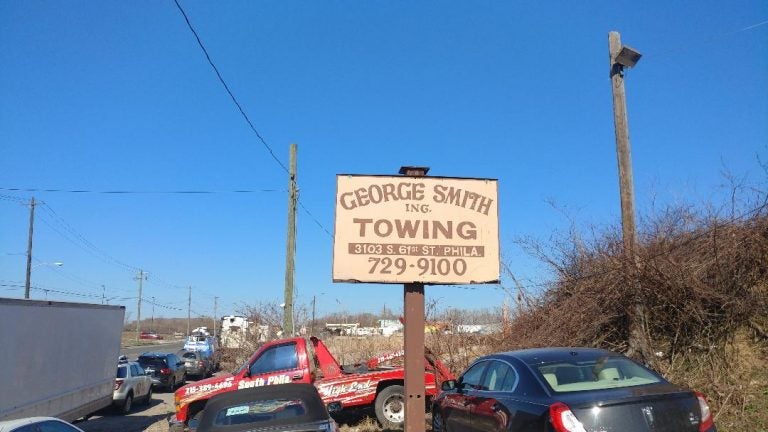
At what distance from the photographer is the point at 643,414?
202 inches

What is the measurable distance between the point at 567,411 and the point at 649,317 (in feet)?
22.4

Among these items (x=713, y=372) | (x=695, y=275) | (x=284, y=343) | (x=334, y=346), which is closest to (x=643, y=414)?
(x=713, y=372)

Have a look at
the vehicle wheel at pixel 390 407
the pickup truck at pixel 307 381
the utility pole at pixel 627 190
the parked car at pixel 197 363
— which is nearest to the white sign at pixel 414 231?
the utility pole at pixel 627 190

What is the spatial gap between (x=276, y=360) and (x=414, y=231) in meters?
5.21

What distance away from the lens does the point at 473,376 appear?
25.4ft

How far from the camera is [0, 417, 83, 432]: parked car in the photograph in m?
5.72

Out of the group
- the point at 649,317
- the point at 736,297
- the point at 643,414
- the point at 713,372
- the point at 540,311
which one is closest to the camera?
the point at 643,414

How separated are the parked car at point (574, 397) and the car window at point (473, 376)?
20 mm

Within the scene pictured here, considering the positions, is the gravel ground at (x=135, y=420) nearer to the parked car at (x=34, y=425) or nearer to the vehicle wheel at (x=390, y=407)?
the vehicle wheel at (x=390, y=407)

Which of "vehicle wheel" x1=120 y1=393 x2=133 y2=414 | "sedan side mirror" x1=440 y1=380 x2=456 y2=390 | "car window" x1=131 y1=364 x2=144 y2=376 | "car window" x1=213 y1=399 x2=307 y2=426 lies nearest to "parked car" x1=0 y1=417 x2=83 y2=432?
"car window" x1=213 y1=399 x2=307 y2=426

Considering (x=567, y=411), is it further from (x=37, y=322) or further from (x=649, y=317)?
(x=37, y=322)

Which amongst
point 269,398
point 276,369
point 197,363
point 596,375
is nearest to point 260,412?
point 269,398

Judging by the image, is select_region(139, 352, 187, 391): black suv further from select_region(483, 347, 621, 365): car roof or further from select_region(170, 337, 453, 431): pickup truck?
select_region(483, 347, 621, 365): car roof

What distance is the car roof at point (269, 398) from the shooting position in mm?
5965
